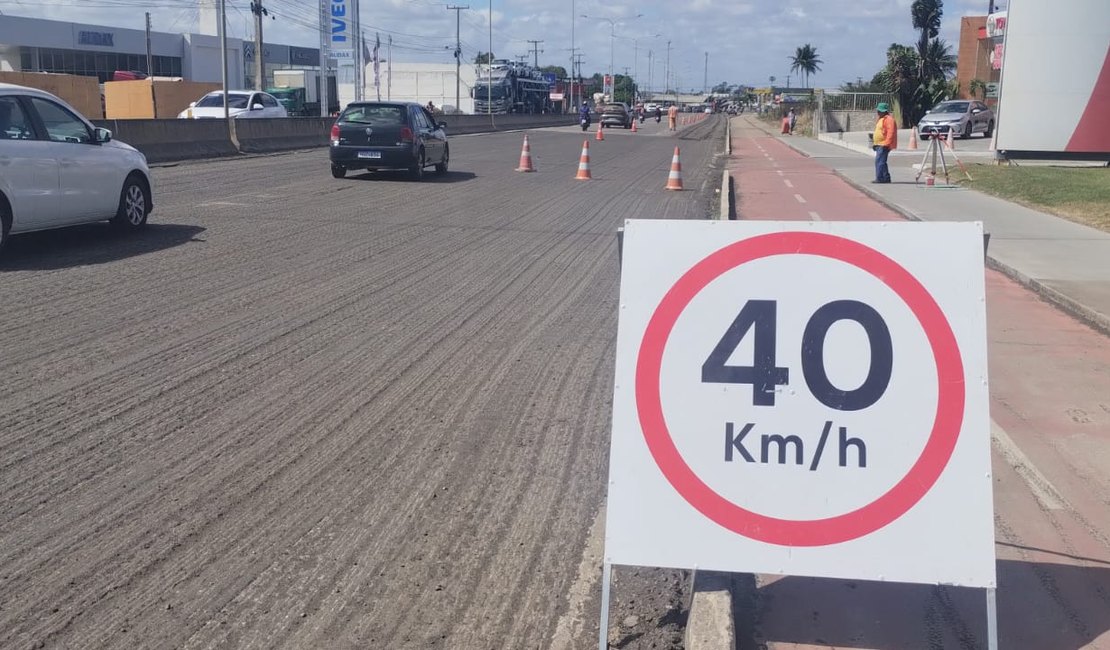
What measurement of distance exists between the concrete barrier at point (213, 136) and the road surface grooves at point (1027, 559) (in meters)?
16.5

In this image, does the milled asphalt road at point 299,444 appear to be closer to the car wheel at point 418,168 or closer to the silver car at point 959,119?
the car wheel at point 418,168

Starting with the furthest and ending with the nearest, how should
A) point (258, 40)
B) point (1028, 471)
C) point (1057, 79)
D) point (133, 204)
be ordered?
point (258, 40), point (1057, 79), point (133, 204), point (1028, 471)

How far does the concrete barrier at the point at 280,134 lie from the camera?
2956 centimetres

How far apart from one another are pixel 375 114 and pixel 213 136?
820 cm

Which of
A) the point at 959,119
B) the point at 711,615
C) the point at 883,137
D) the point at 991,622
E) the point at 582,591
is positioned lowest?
the point at 582,591

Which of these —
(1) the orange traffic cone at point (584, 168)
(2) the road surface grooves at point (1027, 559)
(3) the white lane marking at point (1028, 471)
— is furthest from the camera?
(1) the orange traffic cone at point (584, 168)

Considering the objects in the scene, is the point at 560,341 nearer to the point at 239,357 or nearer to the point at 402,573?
the point at 239,357

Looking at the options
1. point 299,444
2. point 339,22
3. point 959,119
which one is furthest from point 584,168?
point 339,22

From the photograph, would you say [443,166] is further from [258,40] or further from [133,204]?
[258,40]

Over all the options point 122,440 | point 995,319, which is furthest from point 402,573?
point 995,319

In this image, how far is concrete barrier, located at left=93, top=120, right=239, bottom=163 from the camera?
24.3 metres

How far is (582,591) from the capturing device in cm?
414

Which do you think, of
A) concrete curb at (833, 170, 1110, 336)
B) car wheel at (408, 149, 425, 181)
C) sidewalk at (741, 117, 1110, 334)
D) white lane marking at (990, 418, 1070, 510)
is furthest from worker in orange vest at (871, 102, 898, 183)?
white lane marking at (990, 418, 1070, 510)

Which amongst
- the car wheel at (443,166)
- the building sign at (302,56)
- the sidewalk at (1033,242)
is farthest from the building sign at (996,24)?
the building sign at (302,56)
